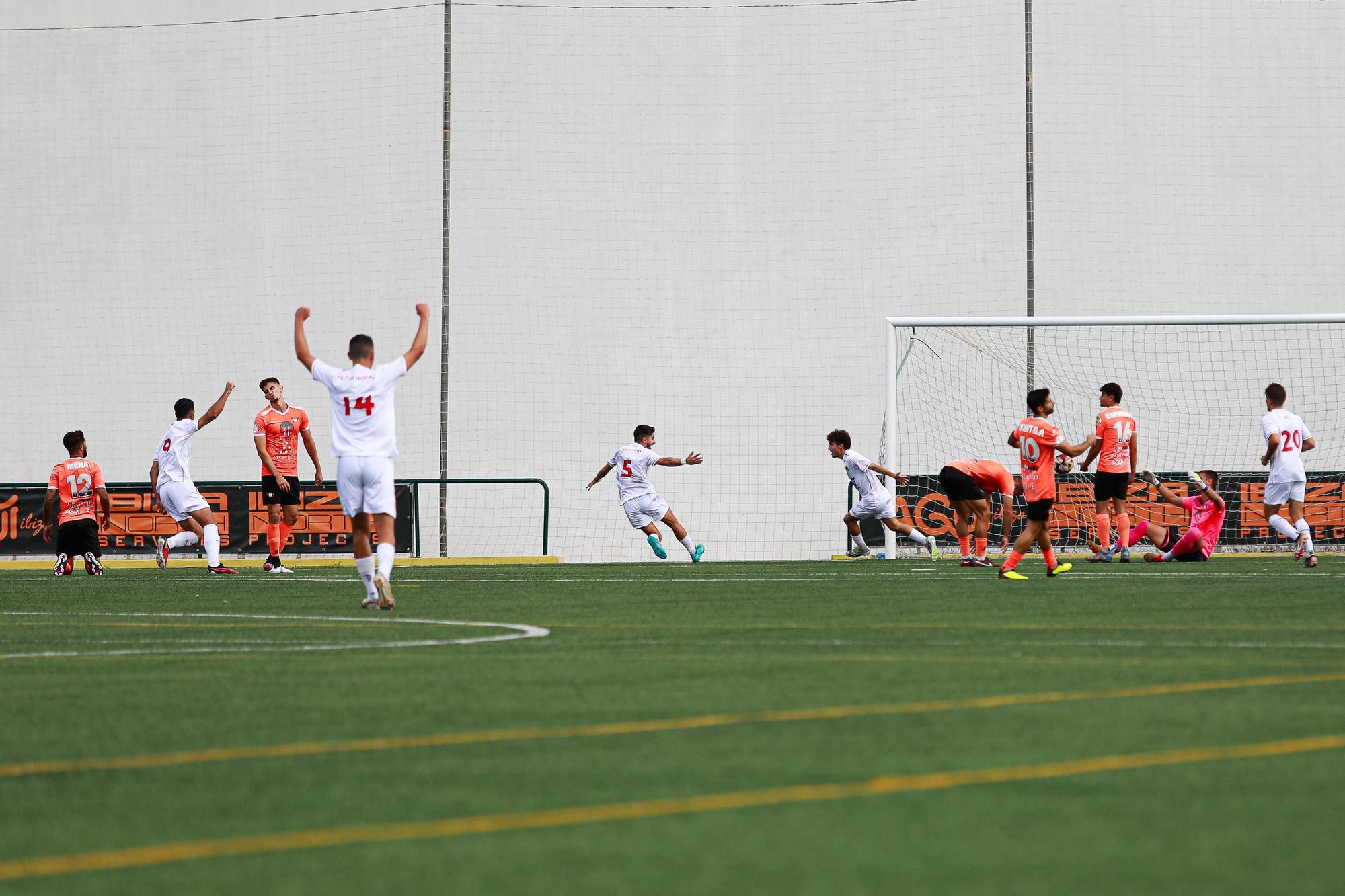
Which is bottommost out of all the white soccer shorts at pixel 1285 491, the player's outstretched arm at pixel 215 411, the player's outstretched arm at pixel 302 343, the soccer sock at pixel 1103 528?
the soccer sock at pixel 1103 528

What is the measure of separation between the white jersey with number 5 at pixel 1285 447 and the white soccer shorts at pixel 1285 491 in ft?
0.13

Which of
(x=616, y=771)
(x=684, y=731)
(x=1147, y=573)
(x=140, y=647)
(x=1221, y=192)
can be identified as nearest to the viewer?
(x=616, y=771)

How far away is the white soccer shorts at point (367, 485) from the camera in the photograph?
13.4m

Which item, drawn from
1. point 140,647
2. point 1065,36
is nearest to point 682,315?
point 1065,36

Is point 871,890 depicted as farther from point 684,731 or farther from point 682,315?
point 682,315

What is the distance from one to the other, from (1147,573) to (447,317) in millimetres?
14131

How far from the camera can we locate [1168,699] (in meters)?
6.94

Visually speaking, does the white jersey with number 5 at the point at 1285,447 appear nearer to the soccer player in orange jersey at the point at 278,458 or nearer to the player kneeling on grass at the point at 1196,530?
the player kneeling on grass at the point at 1196,530

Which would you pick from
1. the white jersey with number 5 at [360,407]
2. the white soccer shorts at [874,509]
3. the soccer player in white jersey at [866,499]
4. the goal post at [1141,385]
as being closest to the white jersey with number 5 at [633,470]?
the soccer player in white jersey at [866,499]

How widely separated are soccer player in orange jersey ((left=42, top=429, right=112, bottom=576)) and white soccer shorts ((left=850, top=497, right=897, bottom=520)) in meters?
8.99

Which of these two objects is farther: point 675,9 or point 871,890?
point 675,9

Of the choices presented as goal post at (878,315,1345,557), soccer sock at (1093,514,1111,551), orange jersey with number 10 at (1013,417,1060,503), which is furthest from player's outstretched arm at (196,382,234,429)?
goal post at (878,315,1345,557)

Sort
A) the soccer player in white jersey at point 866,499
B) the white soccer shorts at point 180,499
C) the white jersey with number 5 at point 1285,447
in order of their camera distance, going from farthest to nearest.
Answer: the soccer player in white jersey at point 866,499 < the white soccer shorts at point 180,499 < the white jersey with number 5 at point 1285,447

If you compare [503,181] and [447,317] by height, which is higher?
[503,181]
